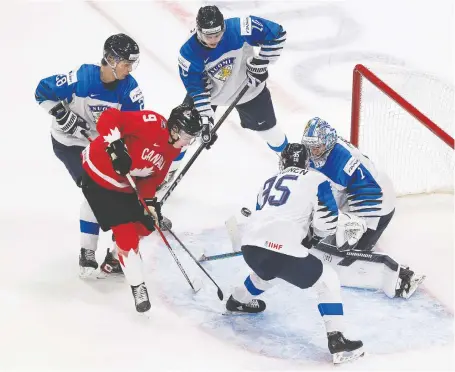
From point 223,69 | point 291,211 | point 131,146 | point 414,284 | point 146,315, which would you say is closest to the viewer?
point 291,211

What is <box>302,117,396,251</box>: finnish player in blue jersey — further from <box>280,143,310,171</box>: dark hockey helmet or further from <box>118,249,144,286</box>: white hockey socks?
<box>118,249,144,286</box>: white hockey socks

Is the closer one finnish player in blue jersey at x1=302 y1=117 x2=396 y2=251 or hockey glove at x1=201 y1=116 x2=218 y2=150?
finnish player in blue jersey at x1=302 y1=117 x2=396 y2=251

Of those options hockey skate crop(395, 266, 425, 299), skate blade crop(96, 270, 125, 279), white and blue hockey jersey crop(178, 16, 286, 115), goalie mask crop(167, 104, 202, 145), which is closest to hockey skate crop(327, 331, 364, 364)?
hockey skate crop(395, 266, 425, 299)

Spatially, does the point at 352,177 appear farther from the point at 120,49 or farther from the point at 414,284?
the point at 120,49

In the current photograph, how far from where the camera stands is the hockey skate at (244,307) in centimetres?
333

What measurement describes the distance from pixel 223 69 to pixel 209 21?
329 millimetres

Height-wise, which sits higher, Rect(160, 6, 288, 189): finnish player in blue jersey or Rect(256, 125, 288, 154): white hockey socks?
Rect(160, 6, 288, 189): finnish player in blue jersey

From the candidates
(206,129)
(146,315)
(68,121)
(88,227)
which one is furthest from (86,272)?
(206,129)

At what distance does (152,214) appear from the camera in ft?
10.6

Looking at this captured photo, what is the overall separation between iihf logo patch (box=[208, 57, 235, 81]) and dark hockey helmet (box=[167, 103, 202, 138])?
828 millimetres

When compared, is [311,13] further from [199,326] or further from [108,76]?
[199,326]

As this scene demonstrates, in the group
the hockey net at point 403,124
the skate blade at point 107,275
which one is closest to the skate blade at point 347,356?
the skate blade at point 107,275

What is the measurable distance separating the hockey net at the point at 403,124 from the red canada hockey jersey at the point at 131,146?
1.17m

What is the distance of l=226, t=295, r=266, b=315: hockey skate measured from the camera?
10.9 feet
